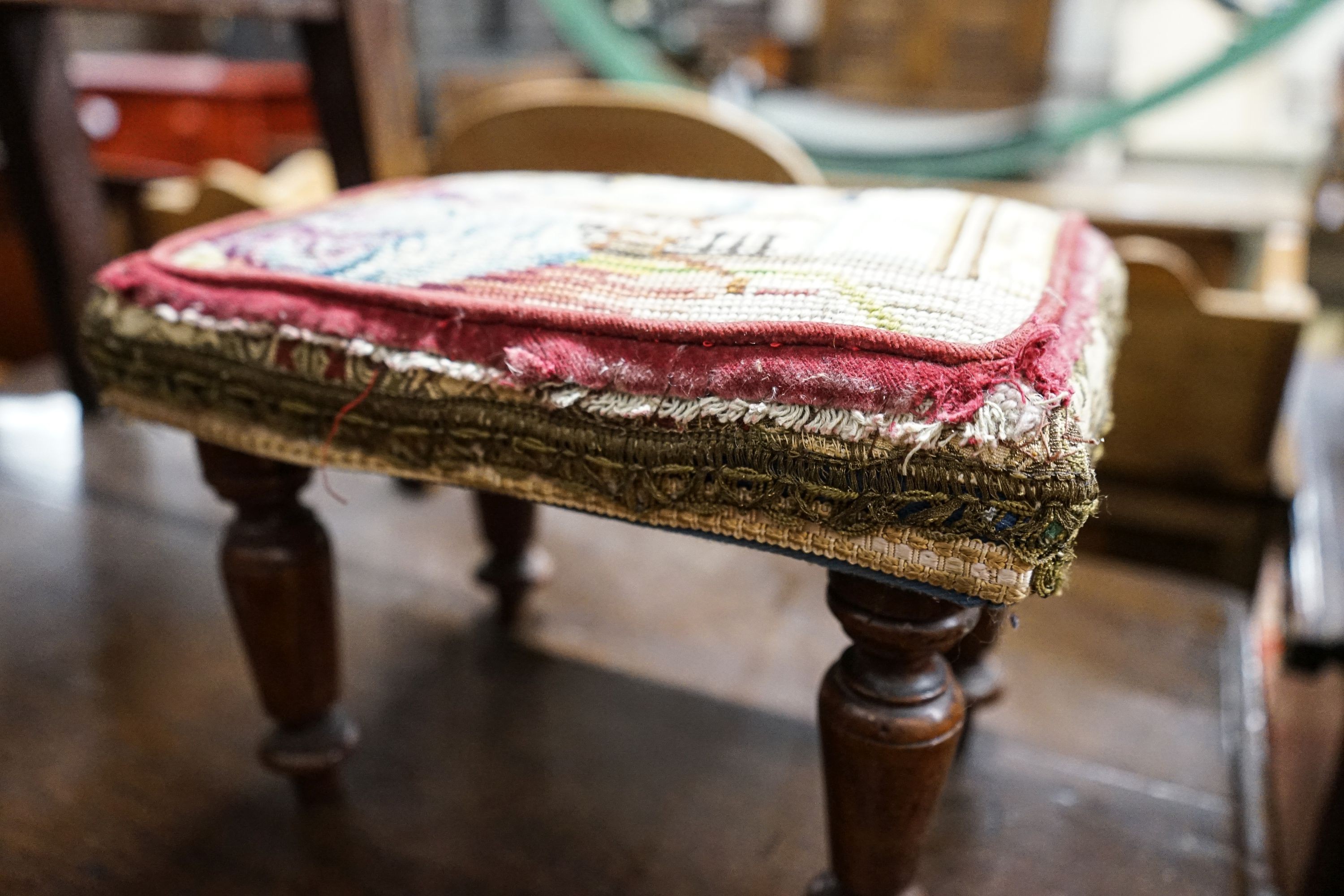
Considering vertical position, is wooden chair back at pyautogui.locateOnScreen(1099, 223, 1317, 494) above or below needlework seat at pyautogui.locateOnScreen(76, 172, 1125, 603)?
below

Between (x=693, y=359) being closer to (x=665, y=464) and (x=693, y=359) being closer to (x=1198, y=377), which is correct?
(x=665, y=464)

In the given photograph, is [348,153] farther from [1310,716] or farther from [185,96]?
[185,96]

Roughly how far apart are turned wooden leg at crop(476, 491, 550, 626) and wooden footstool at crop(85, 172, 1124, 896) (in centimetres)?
30

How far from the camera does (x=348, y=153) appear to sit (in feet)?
4.69

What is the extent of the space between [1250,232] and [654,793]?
71.3 inches

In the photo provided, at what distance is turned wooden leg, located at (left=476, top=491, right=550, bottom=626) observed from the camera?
998mm

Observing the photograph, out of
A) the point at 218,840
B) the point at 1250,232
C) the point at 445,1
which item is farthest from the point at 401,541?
the point at 445,1

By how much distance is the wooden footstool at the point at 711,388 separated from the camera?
1.41 ft

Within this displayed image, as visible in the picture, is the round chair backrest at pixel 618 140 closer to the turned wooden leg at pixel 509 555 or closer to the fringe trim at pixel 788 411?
the turned wooden leg at pixel 509 555

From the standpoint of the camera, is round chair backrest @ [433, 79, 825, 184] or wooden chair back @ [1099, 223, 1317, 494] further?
wooden chair back @ [1099, 223, 1317, 494]

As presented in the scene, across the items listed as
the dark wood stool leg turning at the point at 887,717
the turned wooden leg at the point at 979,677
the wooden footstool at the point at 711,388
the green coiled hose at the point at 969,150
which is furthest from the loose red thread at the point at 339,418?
the green coiled hose at the point at 969,150

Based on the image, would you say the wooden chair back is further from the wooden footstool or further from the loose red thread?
the loose red thread

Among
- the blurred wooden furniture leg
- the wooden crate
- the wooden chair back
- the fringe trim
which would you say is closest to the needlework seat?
the fringe trim

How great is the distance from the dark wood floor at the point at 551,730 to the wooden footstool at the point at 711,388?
6.3 inches
